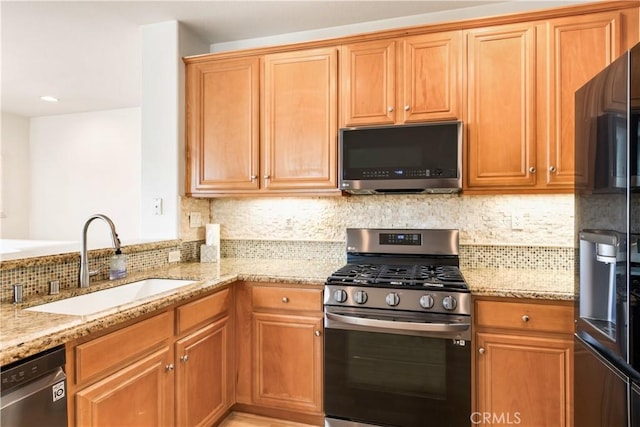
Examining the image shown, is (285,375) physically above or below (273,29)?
below

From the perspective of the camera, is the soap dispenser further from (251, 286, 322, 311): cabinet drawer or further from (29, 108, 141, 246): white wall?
(29, 108, 141, 246): white wall

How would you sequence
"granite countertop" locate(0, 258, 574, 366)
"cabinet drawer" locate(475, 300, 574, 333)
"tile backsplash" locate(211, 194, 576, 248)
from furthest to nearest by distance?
"tile backsplash" locate(211, 194, 576, 248)
"cabinet drawer" locate(475, 300, 574, 333)
"granite countertop" locate(0, 258, 574, 366)

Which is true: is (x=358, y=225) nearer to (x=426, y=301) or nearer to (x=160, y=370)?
(x=426, y=301)

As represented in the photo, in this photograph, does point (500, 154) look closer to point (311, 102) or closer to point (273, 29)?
point (311, 102)

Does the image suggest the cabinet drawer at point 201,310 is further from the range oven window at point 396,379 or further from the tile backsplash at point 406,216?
the tile backsplash at point 406,216

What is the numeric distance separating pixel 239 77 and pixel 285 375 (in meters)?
1.95

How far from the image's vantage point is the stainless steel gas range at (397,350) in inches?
70.7

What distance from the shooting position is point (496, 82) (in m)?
2.11

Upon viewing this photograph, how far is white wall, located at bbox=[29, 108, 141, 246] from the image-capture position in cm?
471

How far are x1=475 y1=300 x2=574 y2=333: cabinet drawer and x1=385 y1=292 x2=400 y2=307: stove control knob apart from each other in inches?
15.3

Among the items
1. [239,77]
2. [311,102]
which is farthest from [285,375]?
[239,77]

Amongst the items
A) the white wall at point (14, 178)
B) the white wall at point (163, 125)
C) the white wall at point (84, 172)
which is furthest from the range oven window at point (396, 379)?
the white wall at point (14, 178)

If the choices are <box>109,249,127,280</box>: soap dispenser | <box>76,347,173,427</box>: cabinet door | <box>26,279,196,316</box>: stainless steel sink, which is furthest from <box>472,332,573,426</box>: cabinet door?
<box>109,249,127,280</box>: soap dispenser
